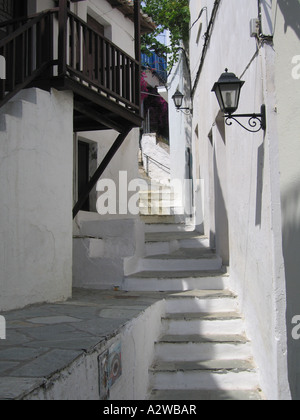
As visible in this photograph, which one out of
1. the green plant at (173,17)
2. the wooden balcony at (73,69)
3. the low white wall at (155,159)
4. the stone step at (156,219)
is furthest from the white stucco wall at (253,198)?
the low white wall at (155,159)

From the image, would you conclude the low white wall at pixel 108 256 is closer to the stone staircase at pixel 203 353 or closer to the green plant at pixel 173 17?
the stone staircase at pixel 203 353

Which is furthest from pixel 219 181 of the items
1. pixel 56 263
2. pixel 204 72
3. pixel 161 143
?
pixel 161 143

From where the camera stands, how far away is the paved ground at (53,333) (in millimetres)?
2461

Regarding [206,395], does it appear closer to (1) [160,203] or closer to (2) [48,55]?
(2) [48,55]

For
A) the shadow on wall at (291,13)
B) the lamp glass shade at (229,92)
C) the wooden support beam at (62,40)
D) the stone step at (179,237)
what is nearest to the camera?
the shadow on wall at (291,13)

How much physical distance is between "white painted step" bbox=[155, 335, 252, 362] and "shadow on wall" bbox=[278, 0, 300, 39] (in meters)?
3.29

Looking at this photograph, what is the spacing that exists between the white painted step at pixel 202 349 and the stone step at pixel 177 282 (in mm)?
1339

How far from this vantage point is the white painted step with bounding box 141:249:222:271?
718 cm

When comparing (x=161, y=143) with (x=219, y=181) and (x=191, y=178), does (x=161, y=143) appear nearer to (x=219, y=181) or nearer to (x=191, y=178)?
(x=191, y=178)

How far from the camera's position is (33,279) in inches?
204

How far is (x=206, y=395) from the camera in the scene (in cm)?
447

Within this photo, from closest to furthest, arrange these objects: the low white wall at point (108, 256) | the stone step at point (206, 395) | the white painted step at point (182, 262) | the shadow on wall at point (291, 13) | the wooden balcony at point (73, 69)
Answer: the shadow on wall at point (291, 13), the stone step at point (206, 395), the wooden balcony at point (73, 69), the low white wall at point (108, 256), the white painted step at point (182, 262)
